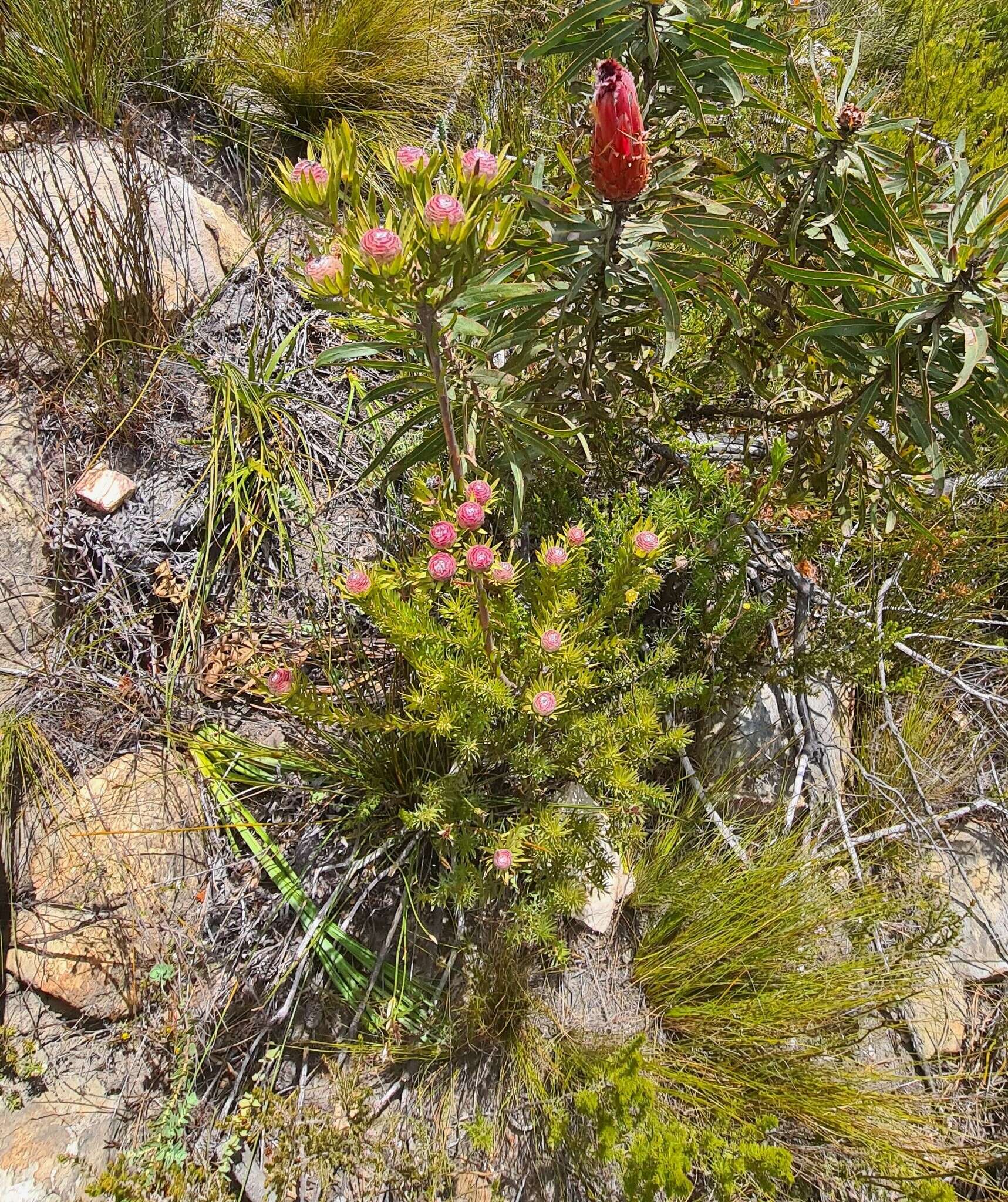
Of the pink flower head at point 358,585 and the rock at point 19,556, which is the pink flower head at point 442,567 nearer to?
the pink flower head at point 358,585

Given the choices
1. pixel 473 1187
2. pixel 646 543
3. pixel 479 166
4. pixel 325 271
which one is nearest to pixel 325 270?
pixel 325 271

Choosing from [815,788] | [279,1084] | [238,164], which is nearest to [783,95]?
[238,164]

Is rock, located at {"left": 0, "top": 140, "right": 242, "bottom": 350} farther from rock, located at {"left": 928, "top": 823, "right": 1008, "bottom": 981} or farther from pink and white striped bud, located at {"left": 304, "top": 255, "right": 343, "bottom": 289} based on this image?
rock, located at {"left": 928, "top": 823, "right": 1008, "bottom": 981}

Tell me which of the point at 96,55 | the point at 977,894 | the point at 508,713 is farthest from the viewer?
the point at 96,55

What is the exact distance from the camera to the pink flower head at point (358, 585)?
1.42m

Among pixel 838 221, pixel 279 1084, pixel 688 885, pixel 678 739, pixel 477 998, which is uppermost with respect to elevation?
pixel 838 221

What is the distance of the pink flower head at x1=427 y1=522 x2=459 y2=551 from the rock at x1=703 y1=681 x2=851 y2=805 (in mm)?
1189

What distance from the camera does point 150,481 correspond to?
2348mm

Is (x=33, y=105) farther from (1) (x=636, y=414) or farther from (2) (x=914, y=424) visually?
(2) (x=914, y=424)

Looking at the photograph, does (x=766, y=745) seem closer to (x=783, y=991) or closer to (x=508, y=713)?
(x=783, y=991)

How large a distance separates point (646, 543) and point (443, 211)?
683mm

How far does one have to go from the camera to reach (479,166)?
3.72 feet

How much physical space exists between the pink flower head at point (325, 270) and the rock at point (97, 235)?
149 centimetres

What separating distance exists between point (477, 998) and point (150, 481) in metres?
1.78
